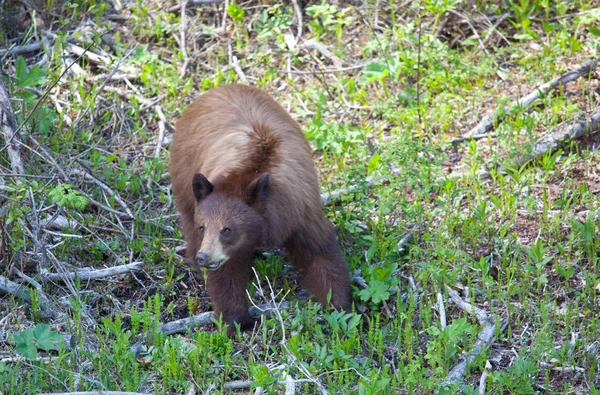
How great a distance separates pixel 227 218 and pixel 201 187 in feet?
0.90

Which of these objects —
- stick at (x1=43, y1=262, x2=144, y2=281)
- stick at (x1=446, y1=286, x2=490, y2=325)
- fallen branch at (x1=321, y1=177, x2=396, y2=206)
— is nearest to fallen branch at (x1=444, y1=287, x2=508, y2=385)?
stick at (x1=446, y1=286, x2=490, y2=325)

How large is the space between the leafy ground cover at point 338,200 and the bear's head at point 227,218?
53 centimetres

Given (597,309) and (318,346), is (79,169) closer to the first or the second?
(318,346)

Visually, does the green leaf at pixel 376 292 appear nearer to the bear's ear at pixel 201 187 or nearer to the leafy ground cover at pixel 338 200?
the leafy ground cover at pixel 338 200

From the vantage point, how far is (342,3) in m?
9.34

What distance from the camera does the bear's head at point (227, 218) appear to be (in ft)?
17.7

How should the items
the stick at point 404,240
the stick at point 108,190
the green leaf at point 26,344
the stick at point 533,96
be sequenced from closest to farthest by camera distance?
1. the green leaf at point 26,344
2. the stick at point 404,240
3. the stick at point 108,190
4. the stick at point 533,96

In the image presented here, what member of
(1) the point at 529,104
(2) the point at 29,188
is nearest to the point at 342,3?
(1) the point at 529,104

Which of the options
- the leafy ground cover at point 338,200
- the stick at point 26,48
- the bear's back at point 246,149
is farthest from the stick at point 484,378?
the stick at point 26,48

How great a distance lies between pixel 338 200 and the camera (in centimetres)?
690

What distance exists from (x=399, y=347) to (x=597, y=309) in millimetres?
1365

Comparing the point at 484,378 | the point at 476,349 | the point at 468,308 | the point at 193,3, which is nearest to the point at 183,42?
the point at 193,3

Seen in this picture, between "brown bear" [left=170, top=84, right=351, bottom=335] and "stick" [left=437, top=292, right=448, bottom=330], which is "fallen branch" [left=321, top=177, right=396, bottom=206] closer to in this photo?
"brown bear" [left=170, top=84, right=351, bottom=335]

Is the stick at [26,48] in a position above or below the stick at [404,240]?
above
